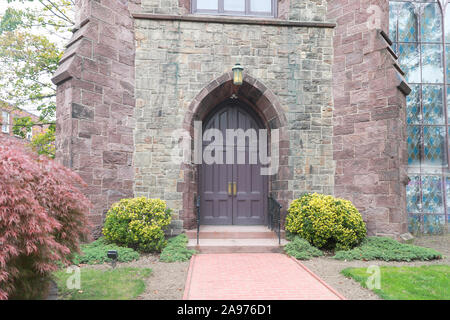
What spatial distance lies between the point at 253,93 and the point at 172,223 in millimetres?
3771

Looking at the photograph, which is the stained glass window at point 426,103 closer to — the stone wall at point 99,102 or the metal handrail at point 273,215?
the metal handrail at point 273,215

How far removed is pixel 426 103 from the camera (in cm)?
866

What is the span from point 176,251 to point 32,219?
3310 millimetres

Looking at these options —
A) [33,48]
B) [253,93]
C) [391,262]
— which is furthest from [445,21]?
[33,48]

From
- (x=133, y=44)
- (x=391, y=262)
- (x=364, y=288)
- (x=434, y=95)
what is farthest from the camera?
(x=434, y=95)

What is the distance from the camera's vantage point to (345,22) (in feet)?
23.8

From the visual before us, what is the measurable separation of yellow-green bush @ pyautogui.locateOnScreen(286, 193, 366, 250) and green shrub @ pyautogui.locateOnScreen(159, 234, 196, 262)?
230 cm

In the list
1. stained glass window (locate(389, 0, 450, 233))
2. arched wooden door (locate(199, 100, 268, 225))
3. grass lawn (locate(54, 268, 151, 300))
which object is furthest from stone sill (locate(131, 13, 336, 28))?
grass lawn (locate(54, 268, 151, 300))

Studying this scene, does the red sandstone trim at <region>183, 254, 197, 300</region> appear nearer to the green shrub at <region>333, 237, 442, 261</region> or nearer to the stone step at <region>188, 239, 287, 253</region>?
the stone step at <region>188, 239, 287, 253</region>

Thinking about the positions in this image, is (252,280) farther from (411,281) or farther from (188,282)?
(411,281)

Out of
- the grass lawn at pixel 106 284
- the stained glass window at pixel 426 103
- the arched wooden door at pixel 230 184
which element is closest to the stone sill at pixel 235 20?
the arched wooden door at pixel 230 184

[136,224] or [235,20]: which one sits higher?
[235,20]

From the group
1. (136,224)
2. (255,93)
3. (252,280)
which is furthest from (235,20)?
(252,280)
